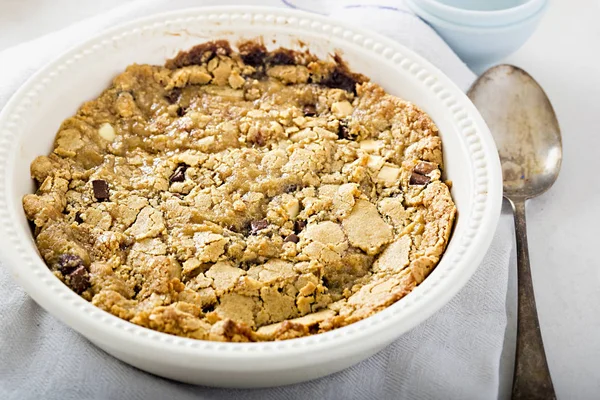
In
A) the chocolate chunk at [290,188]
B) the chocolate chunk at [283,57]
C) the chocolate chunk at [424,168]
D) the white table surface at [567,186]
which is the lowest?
the white table surface at [567,186]

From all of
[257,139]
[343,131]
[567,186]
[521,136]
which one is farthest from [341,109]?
[567,186]

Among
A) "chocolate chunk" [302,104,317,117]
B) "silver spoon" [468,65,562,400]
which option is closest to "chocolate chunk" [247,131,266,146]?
"chocolate chunk" [302,104,317,117]

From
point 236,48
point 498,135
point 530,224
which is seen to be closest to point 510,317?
point 530,224

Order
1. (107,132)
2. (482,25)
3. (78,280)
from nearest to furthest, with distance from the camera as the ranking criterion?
(78,280) → (107,132) → (482,25)

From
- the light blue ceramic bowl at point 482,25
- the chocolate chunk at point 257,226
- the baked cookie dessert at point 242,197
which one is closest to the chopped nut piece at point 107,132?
the baked cookie dessert at point 242,197

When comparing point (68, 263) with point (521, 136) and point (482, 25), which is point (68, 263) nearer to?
point (521, 136)

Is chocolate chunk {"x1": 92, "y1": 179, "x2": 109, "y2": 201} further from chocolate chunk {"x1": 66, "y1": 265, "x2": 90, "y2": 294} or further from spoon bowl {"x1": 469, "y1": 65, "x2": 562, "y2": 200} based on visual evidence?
spoon bowl {"x1": 469, "y1": 65, "x2": 562, "y2": 200}

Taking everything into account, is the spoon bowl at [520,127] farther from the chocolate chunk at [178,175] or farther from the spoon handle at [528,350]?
the chocolate chunk at [178,175]
